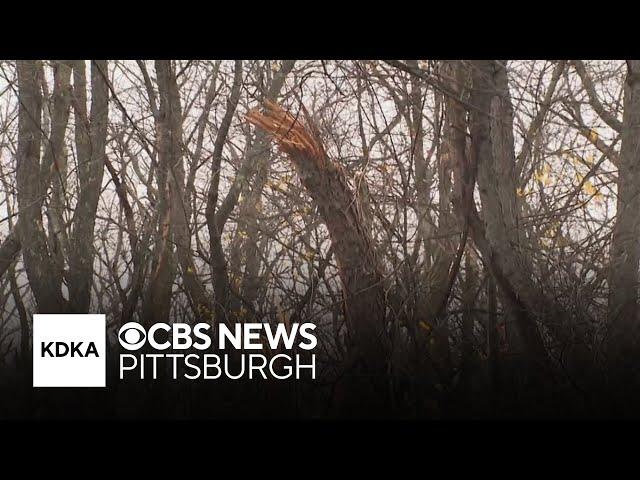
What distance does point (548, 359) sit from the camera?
4.97 meters

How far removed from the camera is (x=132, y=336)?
4906 millimetres

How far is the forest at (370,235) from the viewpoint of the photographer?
4.87m

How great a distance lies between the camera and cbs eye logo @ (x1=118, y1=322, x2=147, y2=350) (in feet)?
16.0

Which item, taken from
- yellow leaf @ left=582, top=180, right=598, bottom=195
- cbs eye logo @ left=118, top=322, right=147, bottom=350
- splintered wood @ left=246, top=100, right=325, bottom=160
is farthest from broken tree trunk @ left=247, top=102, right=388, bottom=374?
yellow leaf @ left=582, top=180, right=598, bottom=195

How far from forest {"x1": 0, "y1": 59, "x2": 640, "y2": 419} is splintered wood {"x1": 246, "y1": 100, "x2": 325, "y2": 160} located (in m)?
0.03

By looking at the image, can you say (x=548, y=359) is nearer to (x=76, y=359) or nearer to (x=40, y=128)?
(x=76, y=359)

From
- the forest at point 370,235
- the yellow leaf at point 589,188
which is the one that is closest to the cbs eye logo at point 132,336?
the forest at point 370,235

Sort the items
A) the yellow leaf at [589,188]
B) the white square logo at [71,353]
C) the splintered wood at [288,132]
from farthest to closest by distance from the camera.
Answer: the yellow leaf at [589,188], the white square logo at [71,353], the splintered wood at [288,132]

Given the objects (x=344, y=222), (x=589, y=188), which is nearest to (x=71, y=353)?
(x=344, y=222)

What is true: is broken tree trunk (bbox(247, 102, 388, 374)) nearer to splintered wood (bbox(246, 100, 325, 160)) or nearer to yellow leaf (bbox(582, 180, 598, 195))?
splintered wood (bbox(246, 100, 325, 160))

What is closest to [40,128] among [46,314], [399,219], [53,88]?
[53,88]

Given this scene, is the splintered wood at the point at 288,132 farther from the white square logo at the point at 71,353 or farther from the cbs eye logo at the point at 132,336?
the white square logo at the point at 71,353

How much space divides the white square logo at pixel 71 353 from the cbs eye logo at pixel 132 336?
0.09 metres

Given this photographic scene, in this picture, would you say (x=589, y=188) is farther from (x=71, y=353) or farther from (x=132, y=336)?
(x=71, y=353)
